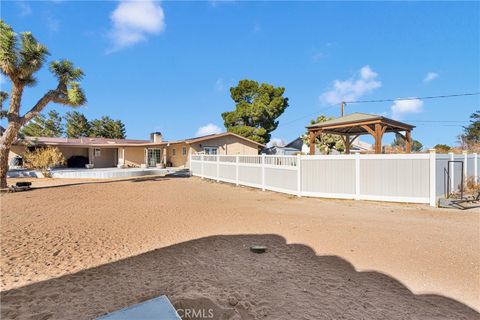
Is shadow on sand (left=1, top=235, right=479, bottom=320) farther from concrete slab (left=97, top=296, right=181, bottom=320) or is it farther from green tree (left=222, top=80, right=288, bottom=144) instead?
green tree (left=222, top=80, right=288, bottom=144)

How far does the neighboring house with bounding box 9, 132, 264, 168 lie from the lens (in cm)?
2461

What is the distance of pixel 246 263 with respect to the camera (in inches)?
155

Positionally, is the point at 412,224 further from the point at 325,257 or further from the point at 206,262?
the point at 206,262

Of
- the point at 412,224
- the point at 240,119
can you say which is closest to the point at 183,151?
the point at 240,119

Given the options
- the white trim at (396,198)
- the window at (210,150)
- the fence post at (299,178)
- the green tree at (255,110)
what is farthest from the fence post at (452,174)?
the green tree at (255,110)

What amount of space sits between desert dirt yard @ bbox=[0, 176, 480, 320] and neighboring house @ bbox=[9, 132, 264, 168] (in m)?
17.6

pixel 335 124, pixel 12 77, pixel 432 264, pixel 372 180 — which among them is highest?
pixel 12 77

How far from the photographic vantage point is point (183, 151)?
25844 millimetres

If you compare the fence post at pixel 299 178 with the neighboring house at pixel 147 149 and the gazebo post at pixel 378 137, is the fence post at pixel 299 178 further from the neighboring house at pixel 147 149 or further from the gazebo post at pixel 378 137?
the neighboring house at pixel 147 149

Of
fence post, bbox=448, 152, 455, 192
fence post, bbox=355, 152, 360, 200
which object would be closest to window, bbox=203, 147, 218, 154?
fence post, bbox=355, 152, 360, 200

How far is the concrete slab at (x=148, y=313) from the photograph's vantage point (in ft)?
7.01

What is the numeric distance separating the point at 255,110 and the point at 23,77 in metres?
23.4

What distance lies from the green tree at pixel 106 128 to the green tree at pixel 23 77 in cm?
3787

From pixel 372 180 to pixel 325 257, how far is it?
236 inches
